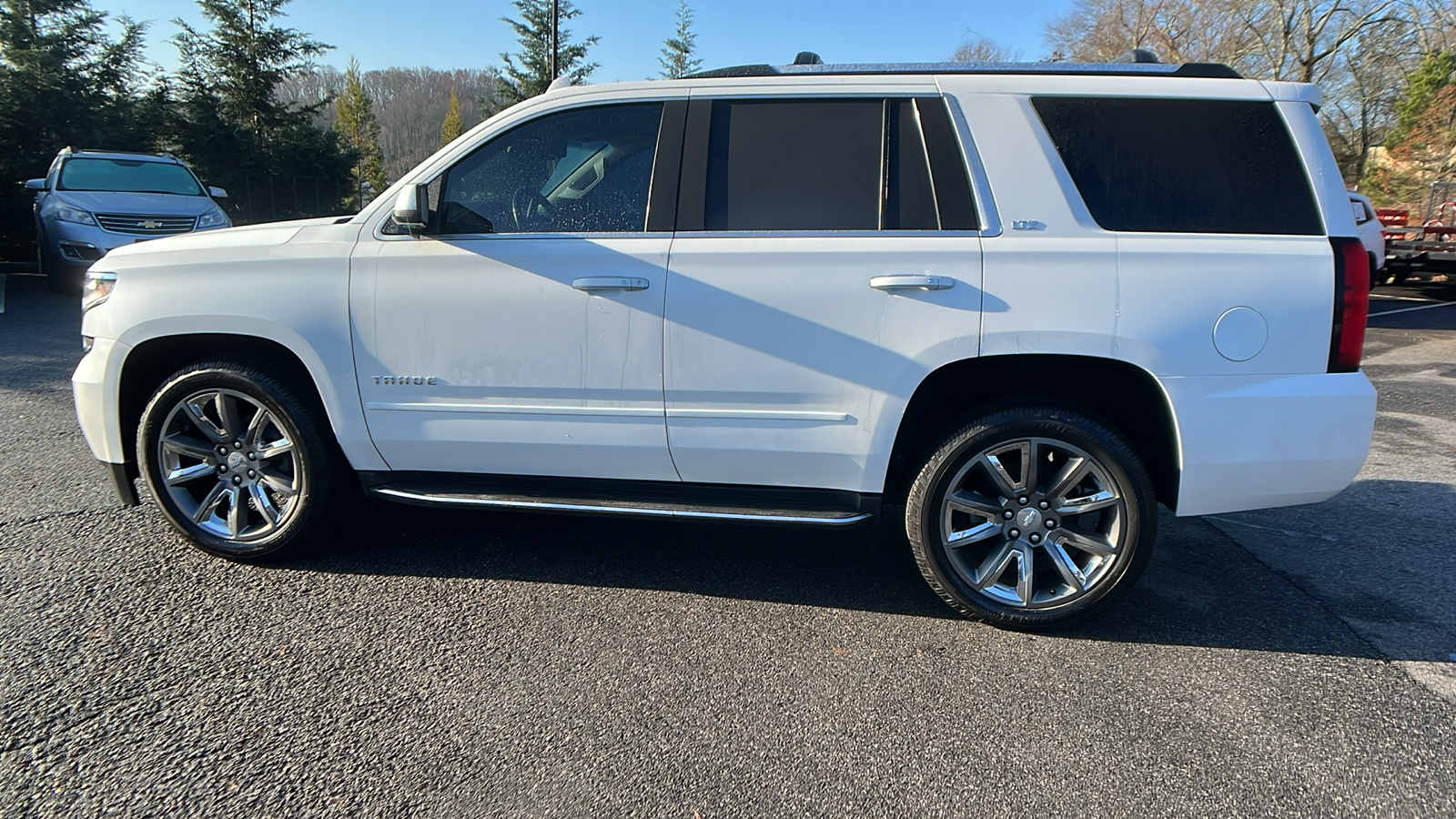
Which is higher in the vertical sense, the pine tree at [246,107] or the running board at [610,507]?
the pine tree at [246,107]

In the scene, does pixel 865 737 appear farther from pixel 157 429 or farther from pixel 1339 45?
pixel 1339 45

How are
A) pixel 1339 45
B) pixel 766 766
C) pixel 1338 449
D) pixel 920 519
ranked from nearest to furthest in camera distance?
pixel 766 766 < pixel 1338 449 < pixel 920 519 < pixel 1339 45

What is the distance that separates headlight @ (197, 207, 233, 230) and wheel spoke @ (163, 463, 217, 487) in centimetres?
936

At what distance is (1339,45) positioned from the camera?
34.4 metres

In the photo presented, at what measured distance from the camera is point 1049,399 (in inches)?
121

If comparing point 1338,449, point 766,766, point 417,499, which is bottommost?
point 766,766

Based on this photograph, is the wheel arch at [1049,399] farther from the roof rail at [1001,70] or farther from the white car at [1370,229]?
the white car at [1370,229]

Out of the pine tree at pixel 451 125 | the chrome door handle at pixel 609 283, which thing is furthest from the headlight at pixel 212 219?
the pine tree at pixel 451 125

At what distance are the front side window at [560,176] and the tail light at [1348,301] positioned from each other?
2.39 meters

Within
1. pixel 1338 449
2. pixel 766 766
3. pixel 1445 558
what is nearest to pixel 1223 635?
pixel 1338 449

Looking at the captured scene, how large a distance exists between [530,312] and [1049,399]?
1.93m

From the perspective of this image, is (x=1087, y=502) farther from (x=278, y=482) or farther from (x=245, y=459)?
(x=245, y=459)

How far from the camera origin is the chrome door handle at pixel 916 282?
9.59 feet

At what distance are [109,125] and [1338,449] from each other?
22.6 m
